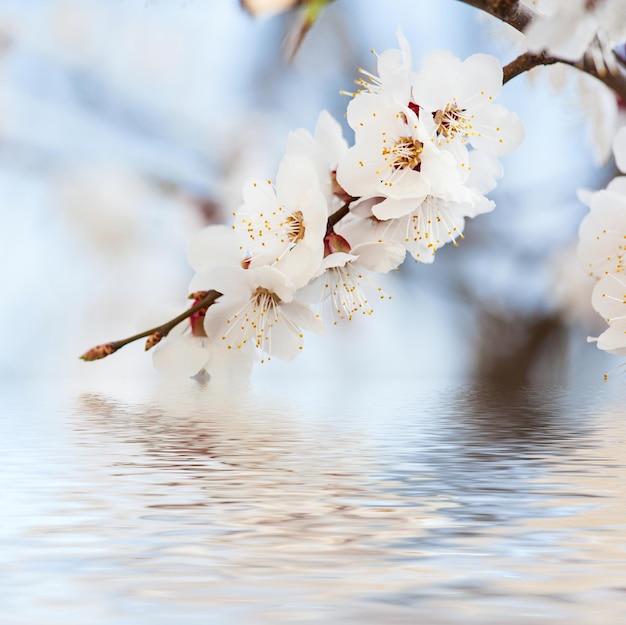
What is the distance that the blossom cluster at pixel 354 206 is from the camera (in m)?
0.29

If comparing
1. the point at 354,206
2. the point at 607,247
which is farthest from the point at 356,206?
the point at 607,247

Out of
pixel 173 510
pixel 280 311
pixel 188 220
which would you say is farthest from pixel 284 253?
pixel 188 220

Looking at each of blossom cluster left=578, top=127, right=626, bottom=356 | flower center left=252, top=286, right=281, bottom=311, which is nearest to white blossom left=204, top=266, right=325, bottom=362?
flower center left=252, top=286, right=281, bottom=311

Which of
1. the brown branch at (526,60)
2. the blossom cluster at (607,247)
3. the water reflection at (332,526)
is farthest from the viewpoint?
the blossom cluster at (607,247)

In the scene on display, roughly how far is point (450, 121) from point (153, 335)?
12cm

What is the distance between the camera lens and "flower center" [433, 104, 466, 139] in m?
0.30

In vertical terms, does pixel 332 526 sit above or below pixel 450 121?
below

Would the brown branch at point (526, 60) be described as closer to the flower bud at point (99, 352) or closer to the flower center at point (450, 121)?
the flower center at point (450, 121)

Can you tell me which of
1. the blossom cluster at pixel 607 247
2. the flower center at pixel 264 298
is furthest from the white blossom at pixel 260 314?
the blossom cluster at pixel 607 247

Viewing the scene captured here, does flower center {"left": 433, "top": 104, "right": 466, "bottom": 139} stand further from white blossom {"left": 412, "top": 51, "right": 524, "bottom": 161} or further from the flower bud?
the flower bud

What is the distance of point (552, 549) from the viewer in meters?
0.16

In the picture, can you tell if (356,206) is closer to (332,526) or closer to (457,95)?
(457,95)

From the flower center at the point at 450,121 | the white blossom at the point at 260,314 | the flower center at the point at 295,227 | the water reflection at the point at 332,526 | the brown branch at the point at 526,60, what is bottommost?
the water reflection at the point at 332,526

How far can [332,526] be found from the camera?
0.18 meters
